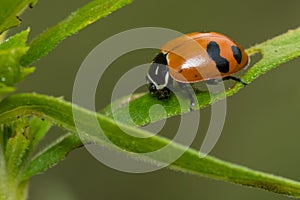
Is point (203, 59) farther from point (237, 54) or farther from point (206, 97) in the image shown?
point (206, 97)

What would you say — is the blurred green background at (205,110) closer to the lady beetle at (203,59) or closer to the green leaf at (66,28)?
the lady beetle at (203,59)

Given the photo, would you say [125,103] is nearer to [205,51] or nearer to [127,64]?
[205,51]

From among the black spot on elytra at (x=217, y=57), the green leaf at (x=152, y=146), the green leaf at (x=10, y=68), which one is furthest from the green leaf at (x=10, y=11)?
the black spot on elytra at (x=217, y=57)

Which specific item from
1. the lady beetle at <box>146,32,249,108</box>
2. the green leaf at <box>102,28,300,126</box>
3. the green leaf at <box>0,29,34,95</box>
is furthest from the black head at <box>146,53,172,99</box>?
the green leaf at <box>0,29,34,95</box>

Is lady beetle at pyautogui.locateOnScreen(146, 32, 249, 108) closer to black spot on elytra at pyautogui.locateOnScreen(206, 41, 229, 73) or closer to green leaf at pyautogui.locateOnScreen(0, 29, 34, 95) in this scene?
black spot on elytra at pyautogui.locateOnScreen(206, 41, 229, 73)

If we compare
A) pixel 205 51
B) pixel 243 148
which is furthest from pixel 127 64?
pixel 205 51

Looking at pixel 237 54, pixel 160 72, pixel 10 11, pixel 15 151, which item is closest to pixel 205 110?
pixel 160 72

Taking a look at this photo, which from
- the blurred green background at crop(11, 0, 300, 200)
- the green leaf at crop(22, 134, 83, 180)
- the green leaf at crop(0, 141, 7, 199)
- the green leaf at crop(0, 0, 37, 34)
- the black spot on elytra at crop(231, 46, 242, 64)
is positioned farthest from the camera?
the blurred green background at crop(11, 0, 300, 200)
